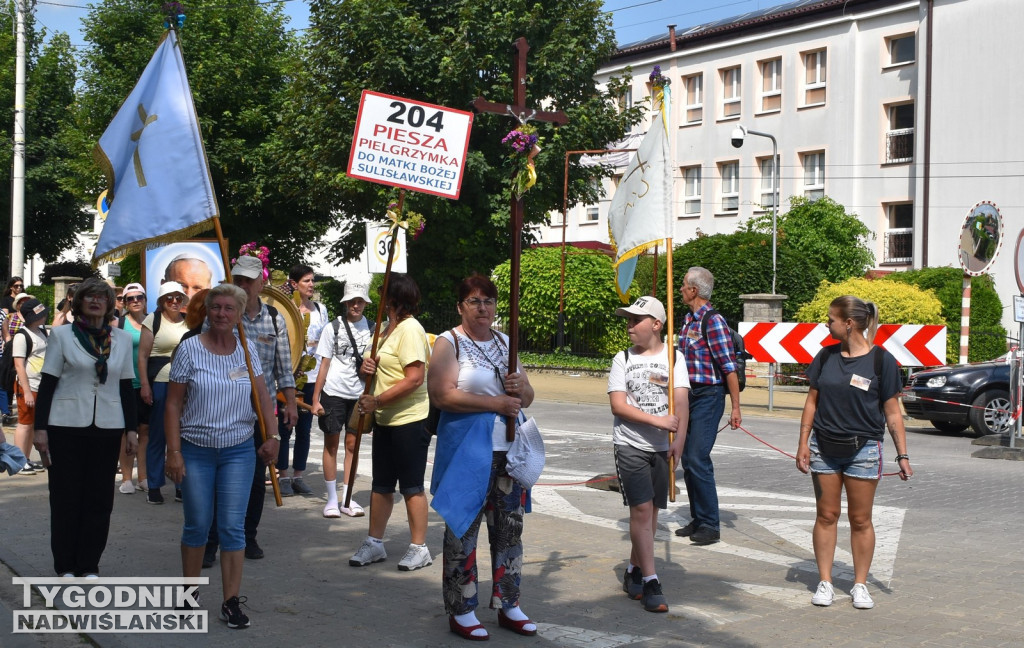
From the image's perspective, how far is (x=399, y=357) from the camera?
741cm

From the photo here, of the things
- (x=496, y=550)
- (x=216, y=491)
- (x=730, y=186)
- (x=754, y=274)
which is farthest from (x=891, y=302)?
(x=216, y=491)

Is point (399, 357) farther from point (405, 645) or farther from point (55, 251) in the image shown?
point (55, 251)

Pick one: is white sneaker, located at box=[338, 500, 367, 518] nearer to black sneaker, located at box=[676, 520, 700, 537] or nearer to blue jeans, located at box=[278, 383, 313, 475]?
blue jeans, located at box=[278, 383, 313, 475]

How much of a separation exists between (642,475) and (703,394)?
2006mm

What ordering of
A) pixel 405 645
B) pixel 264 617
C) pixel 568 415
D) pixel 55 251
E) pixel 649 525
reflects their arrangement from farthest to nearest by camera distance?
pixel 55 251
pixel 568 415
pixel 649 525
pixel 264 617
pixel 405 645

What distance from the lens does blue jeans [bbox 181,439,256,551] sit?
577 centimetres

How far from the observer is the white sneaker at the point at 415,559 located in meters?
7.17

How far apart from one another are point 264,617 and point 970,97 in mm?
33987

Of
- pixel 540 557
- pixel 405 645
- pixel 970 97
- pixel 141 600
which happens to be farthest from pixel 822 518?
pixel 970 97

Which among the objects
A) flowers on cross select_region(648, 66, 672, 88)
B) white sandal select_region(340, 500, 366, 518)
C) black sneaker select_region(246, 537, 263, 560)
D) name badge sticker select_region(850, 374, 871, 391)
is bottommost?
white sandal select_region(340, 500, 366, 518)

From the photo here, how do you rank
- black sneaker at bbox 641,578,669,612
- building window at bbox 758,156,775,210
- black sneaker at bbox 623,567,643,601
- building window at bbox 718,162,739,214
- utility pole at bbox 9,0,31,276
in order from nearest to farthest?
black sneaker at bbox 641,578,669,612 < black sneaker at bbox 623,567,643,601 < utility pole at bbox 9,0,31,276 < building window at bbox 758,156,775,210 < building window at bbox 718,162,739,214

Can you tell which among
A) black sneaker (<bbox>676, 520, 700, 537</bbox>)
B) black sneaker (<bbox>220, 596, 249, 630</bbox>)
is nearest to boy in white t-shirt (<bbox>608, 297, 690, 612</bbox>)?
black sneaker (<bbox>676, 520, 700, 537</bbox>)

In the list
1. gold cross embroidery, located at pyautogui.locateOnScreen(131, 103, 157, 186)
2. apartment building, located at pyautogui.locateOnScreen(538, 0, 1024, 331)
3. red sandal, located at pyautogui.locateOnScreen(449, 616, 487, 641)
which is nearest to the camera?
red sandal, located at pyautogui.locateOnScreen(449, 616, 487, 641)

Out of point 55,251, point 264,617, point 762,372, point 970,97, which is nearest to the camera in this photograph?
point 264,617
